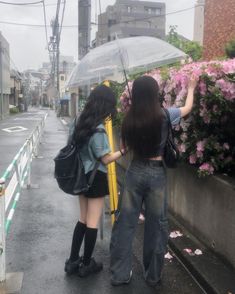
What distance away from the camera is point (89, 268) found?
4113 millimetres

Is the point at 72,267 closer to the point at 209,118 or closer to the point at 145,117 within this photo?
the point at 145,117

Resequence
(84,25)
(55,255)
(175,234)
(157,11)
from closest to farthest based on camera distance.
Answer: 1. (55,255)
2. (175,234)
3. (84,25)
4. (157,11)

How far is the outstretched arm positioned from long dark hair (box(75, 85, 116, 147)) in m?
0.63

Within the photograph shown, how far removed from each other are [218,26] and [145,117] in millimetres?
12229

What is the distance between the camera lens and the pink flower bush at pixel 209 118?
161 inches

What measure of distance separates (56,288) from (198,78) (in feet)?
7.92

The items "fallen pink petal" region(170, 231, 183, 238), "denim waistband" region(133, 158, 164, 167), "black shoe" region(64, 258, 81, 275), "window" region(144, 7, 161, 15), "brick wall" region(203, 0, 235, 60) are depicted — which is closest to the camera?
"denim waistband" region(133, 158, 164, 167)

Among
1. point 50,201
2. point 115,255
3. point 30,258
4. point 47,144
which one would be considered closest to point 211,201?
point 115,255

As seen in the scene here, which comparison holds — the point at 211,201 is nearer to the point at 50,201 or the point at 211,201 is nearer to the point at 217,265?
the point at 217,265

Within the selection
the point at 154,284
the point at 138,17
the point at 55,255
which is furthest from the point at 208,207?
the point at 138,17

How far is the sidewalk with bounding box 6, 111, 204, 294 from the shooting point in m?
3.87

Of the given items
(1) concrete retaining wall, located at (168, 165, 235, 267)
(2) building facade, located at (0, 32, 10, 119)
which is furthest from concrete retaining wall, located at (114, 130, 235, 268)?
(2) building facade, located at (0, 32, 10, 119)

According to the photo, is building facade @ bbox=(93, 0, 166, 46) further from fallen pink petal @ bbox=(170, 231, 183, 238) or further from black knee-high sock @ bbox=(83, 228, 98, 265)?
black knee-high sock @ bbox=(83, 228, 98, 265)

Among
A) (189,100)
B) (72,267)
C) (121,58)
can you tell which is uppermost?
(121,58)
